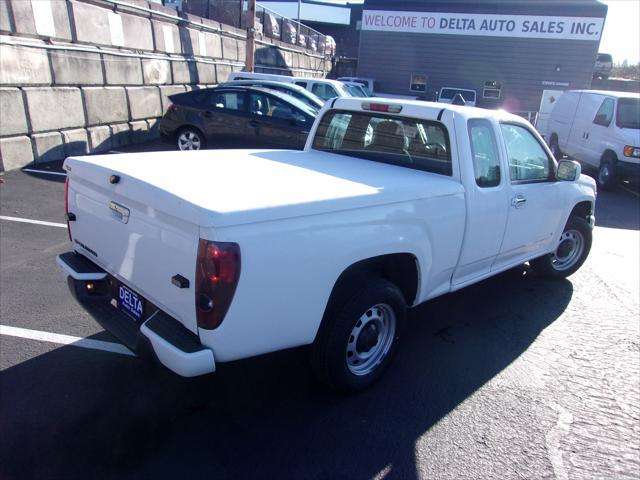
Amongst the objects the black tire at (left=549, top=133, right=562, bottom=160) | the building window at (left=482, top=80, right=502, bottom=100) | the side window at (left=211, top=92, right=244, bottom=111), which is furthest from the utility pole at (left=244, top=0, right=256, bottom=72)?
the building window at (left=482, top=80, right=502, bottom=100)

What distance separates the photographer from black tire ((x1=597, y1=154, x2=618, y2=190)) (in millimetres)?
10812

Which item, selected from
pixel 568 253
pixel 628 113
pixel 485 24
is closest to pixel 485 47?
pixel 485 24

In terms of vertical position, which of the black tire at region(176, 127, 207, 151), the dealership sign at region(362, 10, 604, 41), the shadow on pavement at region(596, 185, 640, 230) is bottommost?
the shadow on pavement at region(596, 185, 640, 230)

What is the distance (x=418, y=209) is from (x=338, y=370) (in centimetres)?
112

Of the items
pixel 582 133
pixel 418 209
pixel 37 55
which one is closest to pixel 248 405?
pixel 418 209

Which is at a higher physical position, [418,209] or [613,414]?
[418,209]

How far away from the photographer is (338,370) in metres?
2.99

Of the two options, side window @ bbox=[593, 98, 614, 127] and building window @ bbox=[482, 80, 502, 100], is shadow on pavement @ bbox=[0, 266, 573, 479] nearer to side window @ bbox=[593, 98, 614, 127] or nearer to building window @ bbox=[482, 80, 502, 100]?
side window @ bbox=[593, 98, 614, 127]

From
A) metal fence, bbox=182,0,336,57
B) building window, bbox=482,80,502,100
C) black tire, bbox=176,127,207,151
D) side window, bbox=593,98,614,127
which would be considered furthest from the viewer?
building window, bbox=482,80,502,100

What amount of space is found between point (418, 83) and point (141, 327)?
31.1 metres

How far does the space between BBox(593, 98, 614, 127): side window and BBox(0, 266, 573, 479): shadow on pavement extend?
945 cm

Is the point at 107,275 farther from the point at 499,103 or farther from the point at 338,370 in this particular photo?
the point at 499,103

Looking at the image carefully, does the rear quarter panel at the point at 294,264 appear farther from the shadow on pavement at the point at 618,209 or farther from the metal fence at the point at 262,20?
the metal fence at the point at 262,20

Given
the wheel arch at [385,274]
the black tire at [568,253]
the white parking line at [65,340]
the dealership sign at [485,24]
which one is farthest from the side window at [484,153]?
the dealership sign at [485,24]
